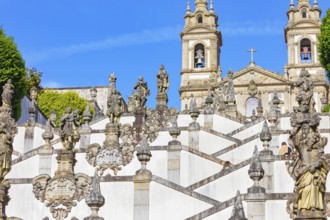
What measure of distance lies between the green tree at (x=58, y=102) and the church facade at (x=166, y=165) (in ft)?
62.6

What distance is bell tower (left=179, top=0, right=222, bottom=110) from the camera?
2736 inches

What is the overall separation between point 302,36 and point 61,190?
52548mm

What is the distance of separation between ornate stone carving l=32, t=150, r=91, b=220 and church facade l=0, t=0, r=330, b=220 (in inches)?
1.1

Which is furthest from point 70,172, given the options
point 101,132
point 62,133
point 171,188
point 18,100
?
point 18,100

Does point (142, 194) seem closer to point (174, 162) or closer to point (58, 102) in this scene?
point (174, 162)

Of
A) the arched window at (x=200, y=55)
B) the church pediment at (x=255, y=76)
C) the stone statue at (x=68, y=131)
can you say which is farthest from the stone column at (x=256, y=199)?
the arched window at (x=200, y=55)

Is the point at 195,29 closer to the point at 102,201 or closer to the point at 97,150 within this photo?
the point at 97,150

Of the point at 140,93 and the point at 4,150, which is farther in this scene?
the point at 140,93

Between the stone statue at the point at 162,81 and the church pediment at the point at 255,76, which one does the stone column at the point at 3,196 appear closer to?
the stone statue at the point at 162,81

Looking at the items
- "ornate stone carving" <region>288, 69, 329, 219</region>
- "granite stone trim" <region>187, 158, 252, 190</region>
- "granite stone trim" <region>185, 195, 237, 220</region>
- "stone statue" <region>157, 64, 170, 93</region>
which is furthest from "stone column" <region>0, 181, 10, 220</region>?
"stone statue" <region>157, 64, 170, 93</region>

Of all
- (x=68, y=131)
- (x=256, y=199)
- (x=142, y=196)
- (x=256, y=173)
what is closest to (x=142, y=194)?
(x=142, y=196)

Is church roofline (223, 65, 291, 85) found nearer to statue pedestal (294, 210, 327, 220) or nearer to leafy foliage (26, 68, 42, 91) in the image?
leafy foliage (26, 68, 42, 91)

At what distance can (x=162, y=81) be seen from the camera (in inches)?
1294

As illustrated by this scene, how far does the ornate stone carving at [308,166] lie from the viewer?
12.6m
